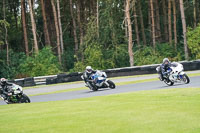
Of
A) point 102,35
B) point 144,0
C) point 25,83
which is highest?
point 144,0

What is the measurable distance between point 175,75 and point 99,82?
398 cm

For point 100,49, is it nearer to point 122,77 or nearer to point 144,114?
point 122,77

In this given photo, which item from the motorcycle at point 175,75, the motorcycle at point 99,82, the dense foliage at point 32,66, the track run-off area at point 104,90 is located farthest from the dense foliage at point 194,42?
the motorcycle at point 175,75

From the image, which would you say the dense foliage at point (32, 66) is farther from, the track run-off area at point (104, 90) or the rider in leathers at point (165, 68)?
the rider in leathers at point (165, 68)

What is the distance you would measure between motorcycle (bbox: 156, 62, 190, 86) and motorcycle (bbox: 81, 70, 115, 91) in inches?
117

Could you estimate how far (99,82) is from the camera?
76.8 feet

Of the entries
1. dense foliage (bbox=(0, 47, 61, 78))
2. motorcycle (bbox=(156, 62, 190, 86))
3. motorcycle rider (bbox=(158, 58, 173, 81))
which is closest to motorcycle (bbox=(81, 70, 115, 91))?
motorcycle rider (bbox=(158, 58, 173, 81))

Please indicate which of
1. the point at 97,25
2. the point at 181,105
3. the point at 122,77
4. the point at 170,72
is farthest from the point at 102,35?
the point at 181,105

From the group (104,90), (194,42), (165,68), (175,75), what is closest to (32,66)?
(194,42)

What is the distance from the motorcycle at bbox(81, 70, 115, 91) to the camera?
2336cm

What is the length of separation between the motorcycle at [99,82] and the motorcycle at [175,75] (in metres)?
2.98

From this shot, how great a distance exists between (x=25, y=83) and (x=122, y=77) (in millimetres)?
6602

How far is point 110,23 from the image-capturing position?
134 ft

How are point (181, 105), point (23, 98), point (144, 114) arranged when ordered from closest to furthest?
point (144, 114) < point (181, 105) < point (23, 98)
